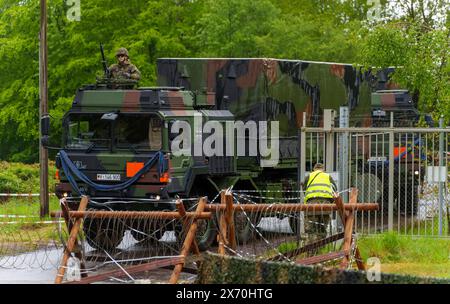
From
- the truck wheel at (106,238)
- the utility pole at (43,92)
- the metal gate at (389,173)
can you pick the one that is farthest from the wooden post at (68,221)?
the utility pole at (43,92)

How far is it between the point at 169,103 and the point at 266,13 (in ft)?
83.8

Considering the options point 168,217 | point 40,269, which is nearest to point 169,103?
point 40,269

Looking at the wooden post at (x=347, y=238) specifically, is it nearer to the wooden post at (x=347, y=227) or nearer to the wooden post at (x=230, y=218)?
the wooden post at (x=347, y=227)

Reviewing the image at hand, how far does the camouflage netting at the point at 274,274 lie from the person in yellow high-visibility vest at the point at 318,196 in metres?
5.61

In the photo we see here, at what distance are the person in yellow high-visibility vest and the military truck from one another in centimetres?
108

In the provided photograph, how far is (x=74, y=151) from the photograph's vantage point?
17.9 m

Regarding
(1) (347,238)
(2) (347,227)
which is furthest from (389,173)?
(1) (347,238)

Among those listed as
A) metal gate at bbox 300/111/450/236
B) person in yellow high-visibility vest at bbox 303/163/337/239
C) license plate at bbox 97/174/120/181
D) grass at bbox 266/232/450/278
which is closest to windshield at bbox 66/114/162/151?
license plate at bbox 97/174/120/181

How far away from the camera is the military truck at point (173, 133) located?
1730cm

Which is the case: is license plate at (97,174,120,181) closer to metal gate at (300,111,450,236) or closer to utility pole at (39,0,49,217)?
metal gate at (300,111,450,236)

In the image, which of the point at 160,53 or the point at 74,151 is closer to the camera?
the point at 74,151

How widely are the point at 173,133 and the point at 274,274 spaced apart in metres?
7.52

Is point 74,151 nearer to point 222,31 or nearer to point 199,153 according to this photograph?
point 199,153

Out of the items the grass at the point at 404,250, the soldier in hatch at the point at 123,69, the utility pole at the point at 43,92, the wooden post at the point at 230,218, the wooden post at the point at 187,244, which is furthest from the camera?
the utility pole at the point at 43,92
